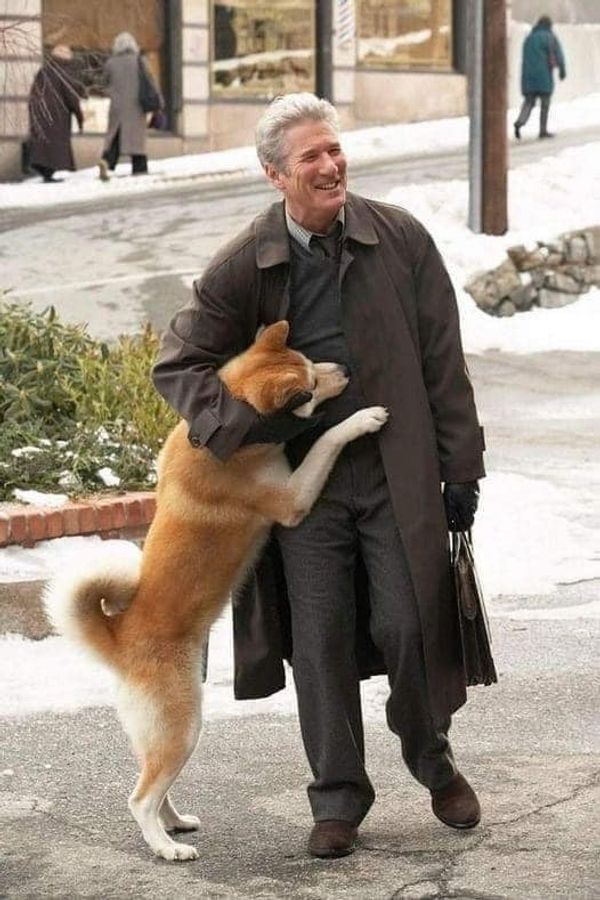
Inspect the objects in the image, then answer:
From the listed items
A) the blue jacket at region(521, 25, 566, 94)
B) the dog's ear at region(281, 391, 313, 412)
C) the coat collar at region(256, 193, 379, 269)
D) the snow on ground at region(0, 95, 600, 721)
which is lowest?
the snow on ground at region(0, 95, 600, 721)

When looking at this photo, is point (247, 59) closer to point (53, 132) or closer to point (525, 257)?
point (53, 132)

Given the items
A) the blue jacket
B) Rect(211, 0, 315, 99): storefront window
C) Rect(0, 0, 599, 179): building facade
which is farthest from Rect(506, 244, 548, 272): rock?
Rect(211, 0, 315, 99): storefront window

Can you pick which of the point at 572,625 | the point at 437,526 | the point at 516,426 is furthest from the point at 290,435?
the point at 516,426

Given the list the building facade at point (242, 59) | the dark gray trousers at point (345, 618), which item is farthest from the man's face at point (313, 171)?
the building facade at point (242, 59)

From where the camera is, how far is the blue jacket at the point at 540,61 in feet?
89.2

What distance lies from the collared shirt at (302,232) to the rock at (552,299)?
460 inches

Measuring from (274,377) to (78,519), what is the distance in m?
3.04

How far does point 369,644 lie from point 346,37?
1027 inches

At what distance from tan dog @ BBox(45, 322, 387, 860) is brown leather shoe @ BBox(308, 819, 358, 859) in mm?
305

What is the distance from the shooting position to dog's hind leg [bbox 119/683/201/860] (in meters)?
4.73

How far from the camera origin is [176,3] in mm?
28047

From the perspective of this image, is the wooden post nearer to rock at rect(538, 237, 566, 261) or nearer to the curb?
rock at rect(538, 237, 566, 261)

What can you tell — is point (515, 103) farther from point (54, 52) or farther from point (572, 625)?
point (572, 625)

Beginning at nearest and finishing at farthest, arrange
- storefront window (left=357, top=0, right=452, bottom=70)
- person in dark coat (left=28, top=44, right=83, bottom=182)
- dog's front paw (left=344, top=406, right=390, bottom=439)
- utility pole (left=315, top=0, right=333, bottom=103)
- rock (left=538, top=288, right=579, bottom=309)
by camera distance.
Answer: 1. dog's front paw (left=344, top=406, right=390, bottom=439)
2. rock (left=538, top=288, right=579, bottom=309)
3. person in dark coat (left=28, top=44, right=83, bottom=182)
4. utility pole (left=315, top=0, right=333, bottom=103)
5. storefront window (left=357, top=0, right=452, bottom=70)
